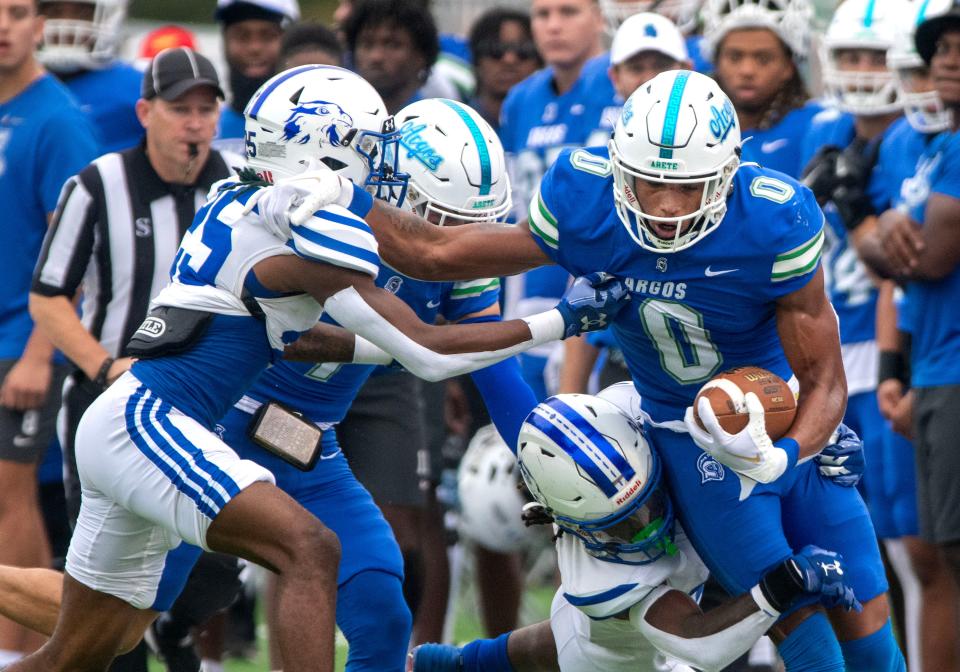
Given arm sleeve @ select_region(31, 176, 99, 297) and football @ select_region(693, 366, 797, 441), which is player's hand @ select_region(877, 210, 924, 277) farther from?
arm sleeve @ select_region(31, 176, 99, 297)

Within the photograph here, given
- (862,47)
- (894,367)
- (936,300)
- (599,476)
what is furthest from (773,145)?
(599,476)

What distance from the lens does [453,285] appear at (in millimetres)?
5453

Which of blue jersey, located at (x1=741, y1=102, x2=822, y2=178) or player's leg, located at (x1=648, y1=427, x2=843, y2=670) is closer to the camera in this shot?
player's leg, located at (x1=648, y1=427, x2=843, y2=670)

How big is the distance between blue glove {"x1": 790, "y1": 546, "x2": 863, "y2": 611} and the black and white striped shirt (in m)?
2.45

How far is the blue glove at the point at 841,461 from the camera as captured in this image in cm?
504

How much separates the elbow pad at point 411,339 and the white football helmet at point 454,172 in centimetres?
71

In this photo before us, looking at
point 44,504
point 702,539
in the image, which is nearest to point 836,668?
point 702,539

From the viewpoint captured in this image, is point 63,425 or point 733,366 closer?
point 733,366

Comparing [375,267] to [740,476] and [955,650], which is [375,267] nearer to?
[740,476]

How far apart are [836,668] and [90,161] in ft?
11.0

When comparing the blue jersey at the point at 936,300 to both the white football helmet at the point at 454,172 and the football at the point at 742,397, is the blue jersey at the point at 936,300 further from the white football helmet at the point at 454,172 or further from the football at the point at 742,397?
the white football helmet at the point at 454,172

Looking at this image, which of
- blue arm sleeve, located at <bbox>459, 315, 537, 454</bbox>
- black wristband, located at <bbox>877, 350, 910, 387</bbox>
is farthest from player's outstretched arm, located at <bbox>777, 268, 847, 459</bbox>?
black wristband, located at <bbox>877, 350, 910, 387</bbox>

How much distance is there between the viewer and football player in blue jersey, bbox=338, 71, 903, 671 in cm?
466

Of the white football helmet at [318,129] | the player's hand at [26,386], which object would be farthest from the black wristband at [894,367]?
the player's hand at [26,386]
